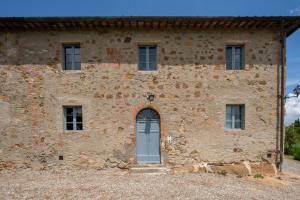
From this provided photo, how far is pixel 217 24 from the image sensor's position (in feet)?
24.2

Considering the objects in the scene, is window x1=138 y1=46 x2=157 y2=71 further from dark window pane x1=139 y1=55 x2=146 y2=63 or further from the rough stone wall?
the rough stone wall

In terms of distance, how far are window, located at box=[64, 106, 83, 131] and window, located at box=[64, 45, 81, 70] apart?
1.58 meters

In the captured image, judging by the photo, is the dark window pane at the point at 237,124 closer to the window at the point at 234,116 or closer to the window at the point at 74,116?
the window at the point at 234,116

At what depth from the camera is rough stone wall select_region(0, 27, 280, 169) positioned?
24.3ft

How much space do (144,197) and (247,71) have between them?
579 cm

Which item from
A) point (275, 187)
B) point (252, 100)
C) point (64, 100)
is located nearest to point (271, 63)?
point (252, 100)

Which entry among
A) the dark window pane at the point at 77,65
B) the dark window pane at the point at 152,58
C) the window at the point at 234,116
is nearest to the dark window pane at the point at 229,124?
the window at the point at 234,116

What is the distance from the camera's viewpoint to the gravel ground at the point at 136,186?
5.34 m

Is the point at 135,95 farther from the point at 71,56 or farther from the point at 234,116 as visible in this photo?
the point at 234,116

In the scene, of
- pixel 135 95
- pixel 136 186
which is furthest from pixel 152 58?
pixel 136 186

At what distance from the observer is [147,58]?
766cm

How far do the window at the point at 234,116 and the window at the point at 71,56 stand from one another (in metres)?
6.05

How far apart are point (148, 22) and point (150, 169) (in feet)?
17.6

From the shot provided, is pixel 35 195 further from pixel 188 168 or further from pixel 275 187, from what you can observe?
pixel 275 187
